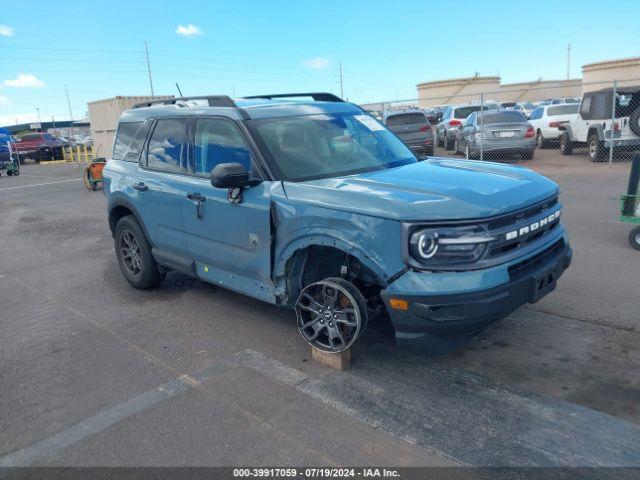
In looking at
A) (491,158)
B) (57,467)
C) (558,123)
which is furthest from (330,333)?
(558,123)

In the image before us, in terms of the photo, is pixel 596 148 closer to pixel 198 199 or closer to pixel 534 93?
pixel 198 199

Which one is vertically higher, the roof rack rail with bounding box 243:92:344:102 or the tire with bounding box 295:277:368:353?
the roof rack rail with bounding box 243:92:344:102

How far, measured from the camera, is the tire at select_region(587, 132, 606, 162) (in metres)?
15.1

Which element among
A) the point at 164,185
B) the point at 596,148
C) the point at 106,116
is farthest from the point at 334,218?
the point at 106,116

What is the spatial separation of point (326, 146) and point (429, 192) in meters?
1.28

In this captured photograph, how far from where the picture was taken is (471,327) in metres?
3.34

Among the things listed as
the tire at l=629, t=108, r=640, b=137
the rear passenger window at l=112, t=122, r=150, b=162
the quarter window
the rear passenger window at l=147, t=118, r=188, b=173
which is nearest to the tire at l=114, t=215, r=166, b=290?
the rear passenger window at l=112, t=122, r=150, b=162

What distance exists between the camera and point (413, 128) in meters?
16.9

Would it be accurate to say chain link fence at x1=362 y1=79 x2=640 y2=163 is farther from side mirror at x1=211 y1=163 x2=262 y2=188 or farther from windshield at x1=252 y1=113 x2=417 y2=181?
side mirror at x1=211 y1=163 x2=262 y2=188

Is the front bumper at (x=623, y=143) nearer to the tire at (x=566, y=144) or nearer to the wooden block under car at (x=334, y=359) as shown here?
the tire at (x=566, y=144)

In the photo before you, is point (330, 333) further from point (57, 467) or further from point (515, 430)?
point (57, 467)

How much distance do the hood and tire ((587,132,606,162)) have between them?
12669mm

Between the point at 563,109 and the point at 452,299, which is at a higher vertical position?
the point at 563,109

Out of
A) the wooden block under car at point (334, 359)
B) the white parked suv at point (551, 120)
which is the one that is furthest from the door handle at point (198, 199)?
the white parked suv at point (551, 120)
